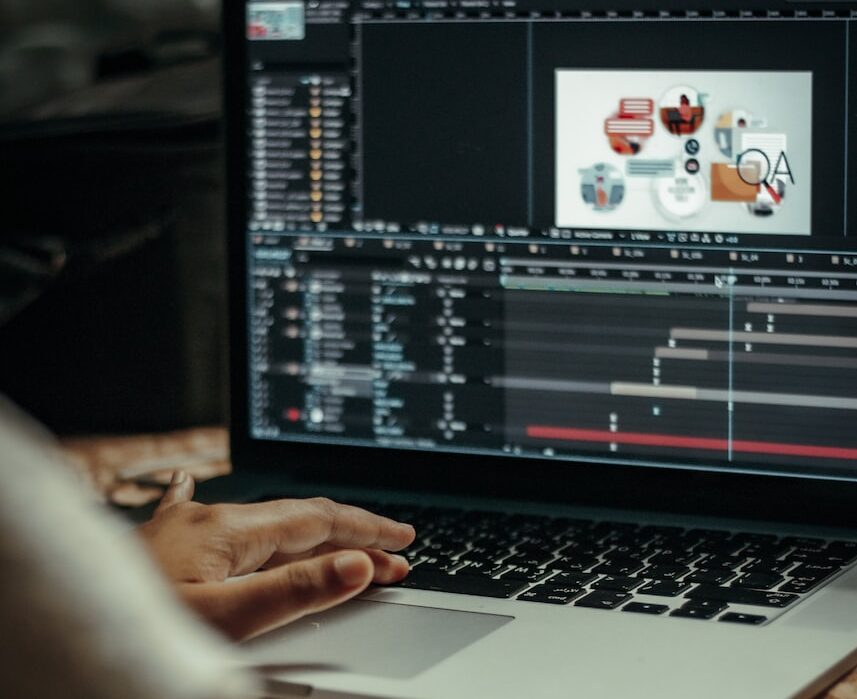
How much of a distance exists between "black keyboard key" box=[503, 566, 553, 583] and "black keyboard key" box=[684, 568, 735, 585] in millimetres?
96

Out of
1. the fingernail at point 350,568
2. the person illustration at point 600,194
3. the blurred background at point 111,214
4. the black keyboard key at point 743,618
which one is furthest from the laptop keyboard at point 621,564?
the blurred background at point 111,214

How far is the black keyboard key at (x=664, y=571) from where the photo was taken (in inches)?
37.0

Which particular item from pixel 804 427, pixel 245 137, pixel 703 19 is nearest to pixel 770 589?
pixel 804 427

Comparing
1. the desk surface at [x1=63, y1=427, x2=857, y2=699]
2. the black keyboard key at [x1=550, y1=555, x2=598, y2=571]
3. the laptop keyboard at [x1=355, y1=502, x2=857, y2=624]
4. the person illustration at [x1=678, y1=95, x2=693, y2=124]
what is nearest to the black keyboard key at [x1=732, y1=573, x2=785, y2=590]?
the laptop keyboard at [x1=355, y1=502, x2=857, y2=624]

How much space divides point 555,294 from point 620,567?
0.24 meters

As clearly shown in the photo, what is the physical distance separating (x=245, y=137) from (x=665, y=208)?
37 cm

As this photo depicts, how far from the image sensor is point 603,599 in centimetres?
90

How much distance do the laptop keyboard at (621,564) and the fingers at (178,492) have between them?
0.54 feet

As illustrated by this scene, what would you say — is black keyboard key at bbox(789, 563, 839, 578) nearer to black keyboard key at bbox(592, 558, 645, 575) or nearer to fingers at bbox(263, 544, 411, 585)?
black keyboard key at bbox(592, 558, 645, 575)

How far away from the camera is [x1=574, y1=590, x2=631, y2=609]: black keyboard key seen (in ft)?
2.92

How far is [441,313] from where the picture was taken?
1143 mm

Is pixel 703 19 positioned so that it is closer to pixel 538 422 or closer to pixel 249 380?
pixel 538 422

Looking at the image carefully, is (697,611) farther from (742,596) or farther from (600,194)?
(600,194)

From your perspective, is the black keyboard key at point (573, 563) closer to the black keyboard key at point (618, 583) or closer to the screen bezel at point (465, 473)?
the black keyboard key at point (618, 583)
